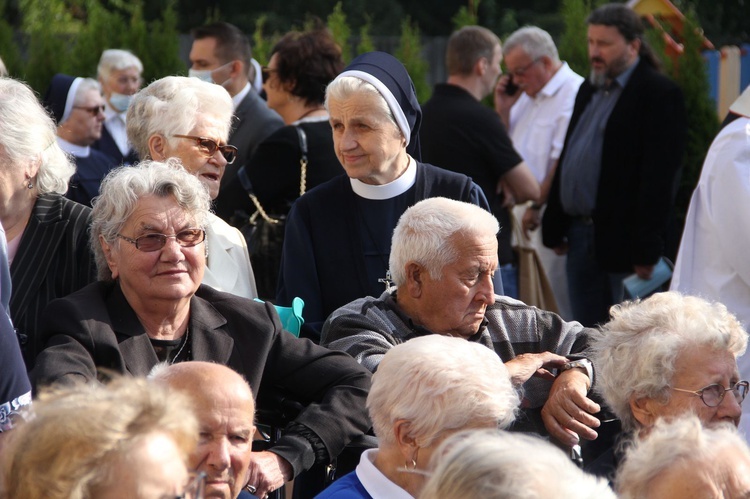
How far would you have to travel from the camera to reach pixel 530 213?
765 centimetres

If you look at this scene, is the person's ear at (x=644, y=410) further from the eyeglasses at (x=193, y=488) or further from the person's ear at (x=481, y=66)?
the person's ear at (x=481, y=66)

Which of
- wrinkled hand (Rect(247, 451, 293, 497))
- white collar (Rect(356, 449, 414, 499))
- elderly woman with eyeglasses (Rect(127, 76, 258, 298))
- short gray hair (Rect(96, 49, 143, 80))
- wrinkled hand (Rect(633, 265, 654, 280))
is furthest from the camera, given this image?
short gray hair (Rect(96, 49, 143, 80))

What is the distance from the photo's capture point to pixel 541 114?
818 cm

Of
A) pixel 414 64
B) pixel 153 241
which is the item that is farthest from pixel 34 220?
pixel 414 64

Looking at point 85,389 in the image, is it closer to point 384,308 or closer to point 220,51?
point 384,308

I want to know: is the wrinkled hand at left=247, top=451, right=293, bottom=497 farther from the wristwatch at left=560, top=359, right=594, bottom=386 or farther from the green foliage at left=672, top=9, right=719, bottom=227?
the green foliage at left=672, top=9, right=719, bottom=227

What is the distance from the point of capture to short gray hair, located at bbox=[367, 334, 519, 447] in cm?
315

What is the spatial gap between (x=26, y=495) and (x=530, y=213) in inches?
229

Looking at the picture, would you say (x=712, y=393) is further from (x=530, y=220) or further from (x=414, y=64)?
(x=414, y=64)

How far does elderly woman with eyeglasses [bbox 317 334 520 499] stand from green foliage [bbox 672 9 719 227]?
622cm

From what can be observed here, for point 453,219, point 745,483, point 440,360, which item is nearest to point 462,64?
point 453,219

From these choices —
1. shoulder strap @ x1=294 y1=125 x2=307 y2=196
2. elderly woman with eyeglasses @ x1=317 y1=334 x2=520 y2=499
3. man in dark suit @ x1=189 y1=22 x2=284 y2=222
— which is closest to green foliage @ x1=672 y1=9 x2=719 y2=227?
man in dark suit @ x1=189 y1=22 x2=284 y2=222

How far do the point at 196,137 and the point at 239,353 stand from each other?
4.23 feet

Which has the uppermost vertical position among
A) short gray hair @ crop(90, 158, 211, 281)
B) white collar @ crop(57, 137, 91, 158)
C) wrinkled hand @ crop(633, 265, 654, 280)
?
short gray hair @ crop(90, 158, 211, 281)
